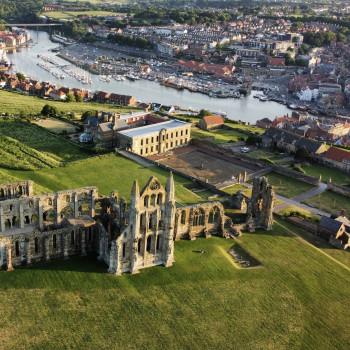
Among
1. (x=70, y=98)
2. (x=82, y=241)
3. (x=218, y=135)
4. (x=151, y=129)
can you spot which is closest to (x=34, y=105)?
(x=70, y=98)

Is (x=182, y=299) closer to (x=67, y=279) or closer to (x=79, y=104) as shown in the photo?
(x=67, y=279)

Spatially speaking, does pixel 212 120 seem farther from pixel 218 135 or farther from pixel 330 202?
pixel 330 202

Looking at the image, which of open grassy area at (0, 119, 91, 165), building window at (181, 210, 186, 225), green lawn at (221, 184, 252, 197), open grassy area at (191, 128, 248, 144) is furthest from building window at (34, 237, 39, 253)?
open grassy area at (191, 128, 248, 144)

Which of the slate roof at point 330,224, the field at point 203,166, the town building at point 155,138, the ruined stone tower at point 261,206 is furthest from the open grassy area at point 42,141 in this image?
the slate roof at point 330,224

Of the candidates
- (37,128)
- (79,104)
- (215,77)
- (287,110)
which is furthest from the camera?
(215,77)

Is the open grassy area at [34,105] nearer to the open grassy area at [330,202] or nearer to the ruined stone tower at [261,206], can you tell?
the open grassy area at [330,202]

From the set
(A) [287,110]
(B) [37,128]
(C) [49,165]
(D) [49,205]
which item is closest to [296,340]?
(D) [49,205]
